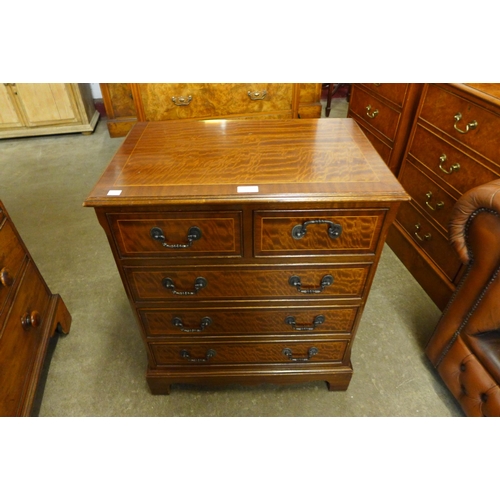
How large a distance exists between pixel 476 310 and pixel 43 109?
12.8 ft

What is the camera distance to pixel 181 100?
2371mm

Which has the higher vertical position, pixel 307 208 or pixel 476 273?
pixel 307 208

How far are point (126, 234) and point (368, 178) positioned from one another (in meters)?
0.66

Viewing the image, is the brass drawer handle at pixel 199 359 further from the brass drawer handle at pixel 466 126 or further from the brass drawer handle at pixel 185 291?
the brass drawer handle at pixel 466 126

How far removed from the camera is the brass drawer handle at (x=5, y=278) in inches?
43.7

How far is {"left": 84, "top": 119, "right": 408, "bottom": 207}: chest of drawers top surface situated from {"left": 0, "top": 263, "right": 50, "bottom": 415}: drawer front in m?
0.64

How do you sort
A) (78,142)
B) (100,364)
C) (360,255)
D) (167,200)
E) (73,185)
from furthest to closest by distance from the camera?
1. (78,142)
2. (73,185)
3. (100,364)
4. (360,255)
5. (167,200)

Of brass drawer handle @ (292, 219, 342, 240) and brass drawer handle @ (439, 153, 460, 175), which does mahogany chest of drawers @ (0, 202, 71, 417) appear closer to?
brass drawer handle @ (292, 219, 342, 240)

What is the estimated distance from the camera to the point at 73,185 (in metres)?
2.83

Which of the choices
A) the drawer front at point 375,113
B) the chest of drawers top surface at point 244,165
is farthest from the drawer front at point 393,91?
the chest of drawers top surface at point 244,165

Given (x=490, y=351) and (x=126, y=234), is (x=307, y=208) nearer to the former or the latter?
(x=126, y=234)

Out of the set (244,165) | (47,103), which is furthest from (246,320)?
(47,103)

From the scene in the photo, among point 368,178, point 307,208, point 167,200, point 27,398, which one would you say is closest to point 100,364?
point 27,398

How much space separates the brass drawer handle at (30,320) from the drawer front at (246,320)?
18.0 inches
